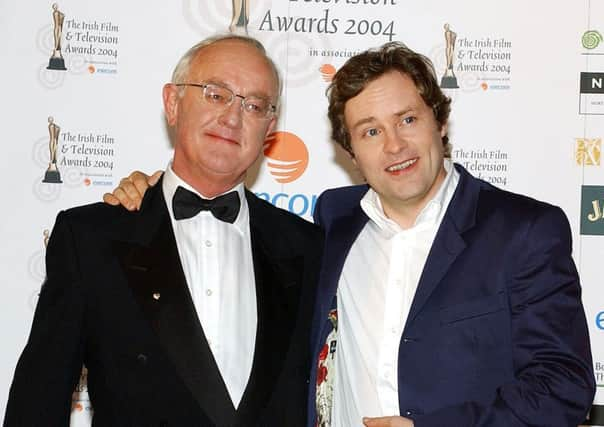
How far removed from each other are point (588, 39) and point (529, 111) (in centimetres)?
41

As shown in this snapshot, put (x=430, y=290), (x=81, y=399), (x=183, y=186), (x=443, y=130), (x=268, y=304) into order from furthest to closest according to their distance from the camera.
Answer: (x=81, y=399) < (x=443, y=130) < (x=183, y=186) < (x=268, y=304) < (x=430, y=290)

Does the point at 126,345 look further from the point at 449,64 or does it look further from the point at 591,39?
the point at 591,39

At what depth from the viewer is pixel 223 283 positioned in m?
2.31

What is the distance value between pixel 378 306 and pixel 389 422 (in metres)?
0.36

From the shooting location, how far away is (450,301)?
7.23ft

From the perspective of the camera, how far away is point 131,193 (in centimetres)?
241

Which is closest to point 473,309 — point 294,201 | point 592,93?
point 294,201

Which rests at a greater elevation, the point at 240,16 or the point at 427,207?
the point at 240,16

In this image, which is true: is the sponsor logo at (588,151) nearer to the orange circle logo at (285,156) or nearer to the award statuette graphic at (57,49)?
the orange circle logo at (285,156)

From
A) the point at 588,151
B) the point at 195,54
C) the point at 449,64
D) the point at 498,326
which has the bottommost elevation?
the point at 498,326

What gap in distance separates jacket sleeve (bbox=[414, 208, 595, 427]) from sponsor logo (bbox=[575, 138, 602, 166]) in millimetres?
1500

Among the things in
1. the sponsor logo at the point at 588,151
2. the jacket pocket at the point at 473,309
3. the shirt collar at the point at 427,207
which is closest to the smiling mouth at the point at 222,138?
the shirt collar at the point at 427,207

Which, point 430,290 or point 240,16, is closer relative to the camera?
point 430,290

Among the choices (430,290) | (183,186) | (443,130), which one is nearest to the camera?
(430,290)
